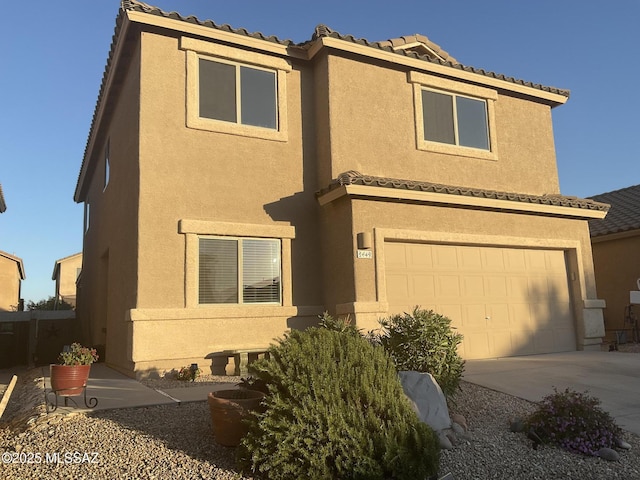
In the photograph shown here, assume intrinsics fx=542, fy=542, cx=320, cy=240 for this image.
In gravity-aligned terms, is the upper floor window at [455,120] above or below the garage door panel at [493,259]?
above

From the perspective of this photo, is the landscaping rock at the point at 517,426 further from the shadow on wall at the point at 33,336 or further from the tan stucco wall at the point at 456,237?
the shadow on wall at the point at 33,336

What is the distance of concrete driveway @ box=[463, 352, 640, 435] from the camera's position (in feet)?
24.4

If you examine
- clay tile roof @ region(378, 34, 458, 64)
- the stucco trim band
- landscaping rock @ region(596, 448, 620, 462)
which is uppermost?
clay tile roof @ region(378, 34, 458, 64)

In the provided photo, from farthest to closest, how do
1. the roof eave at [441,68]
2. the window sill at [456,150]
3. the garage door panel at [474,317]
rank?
the window sill at [456,150]
the roof eave at [441,68]
the garage door panel at [474,317]

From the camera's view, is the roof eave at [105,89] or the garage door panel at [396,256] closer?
the garage door panel at [396,256]

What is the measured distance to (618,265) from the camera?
15.8 m

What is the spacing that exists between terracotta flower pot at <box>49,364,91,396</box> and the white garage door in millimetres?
5778

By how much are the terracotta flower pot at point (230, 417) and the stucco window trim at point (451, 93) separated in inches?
331

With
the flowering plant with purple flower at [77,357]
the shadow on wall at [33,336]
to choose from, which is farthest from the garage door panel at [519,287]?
the shadow on wall at [33,336]

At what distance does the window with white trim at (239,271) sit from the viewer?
10.5 metres

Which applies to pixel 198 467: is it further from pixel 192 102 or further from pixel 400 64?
pixel 400 64

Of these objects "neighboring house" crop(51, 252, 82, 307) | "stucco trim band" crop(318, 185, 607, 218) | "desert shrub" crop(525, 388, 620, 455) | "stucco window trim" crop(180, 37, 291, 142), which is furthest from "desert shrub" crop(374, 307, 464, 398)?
"neighboring house" crop(51, 252, 82, 307)

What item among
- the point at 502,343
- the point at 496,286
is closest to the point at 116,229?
the point at 496,286

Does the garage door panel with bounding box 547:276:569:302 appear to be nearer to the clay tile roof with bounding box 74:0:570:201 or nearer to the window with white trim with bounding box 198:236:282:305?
the clay tile roof with bounding box 74:0:570:201
